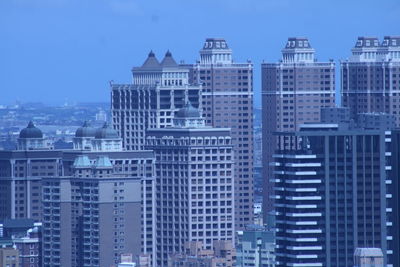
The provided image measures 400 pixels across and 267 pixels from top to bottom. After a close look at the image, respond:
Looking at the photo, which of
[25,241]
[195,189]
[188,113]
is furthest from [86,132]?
[25,241]

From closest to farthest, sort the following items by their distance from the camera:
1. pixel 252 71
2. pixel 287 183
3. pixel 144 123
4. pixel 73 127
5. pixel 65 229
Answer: pixel 287 183
pixel 65 229
pixel 144 123
pixel 252 71
pixel 73 127

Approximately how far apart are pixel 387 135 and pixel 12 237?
20109mm

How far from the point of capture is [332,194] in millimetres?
88062

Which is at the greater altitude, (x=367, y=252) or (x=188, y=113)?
(x=188, y=113)

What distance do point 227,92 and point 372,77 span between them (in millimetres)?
7414

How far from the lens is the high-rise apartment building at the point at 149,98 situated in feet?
377

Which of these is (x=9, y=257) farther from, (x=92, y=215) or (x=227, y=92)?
(x=227, y=92)

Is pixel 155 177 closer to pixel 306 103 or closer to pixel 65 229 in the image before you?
pixel 65 229

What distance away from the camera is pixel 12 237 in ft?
342

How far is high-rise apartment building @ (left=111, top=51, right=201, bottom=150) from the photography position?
377 ft

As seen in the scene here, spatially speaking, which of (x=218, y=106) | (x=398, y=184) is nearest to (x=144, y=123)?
(x=218, y=106)

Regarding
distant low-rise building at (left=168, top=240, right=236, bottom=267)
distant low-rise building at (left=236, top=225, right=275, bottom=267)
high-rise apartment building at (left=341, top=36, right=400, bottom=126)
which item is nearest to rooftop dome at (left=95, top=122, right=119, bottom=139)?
distant low-rise building at (left=168, top=240, right=236, bottom=267)

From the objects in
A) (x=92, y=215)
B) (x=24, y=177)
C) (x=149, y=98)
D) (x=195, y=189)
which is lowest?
(x=92, y=215)

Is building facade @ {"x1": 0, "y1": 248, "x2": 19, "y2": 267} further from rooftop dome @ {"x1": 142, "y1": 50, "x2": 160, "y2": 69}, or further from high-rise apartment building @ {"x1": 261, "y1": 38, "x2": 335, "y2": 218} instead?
high-rise apartment building @ {"x1": 261, "y1": 38, "x2": 335, "y2": 218}
